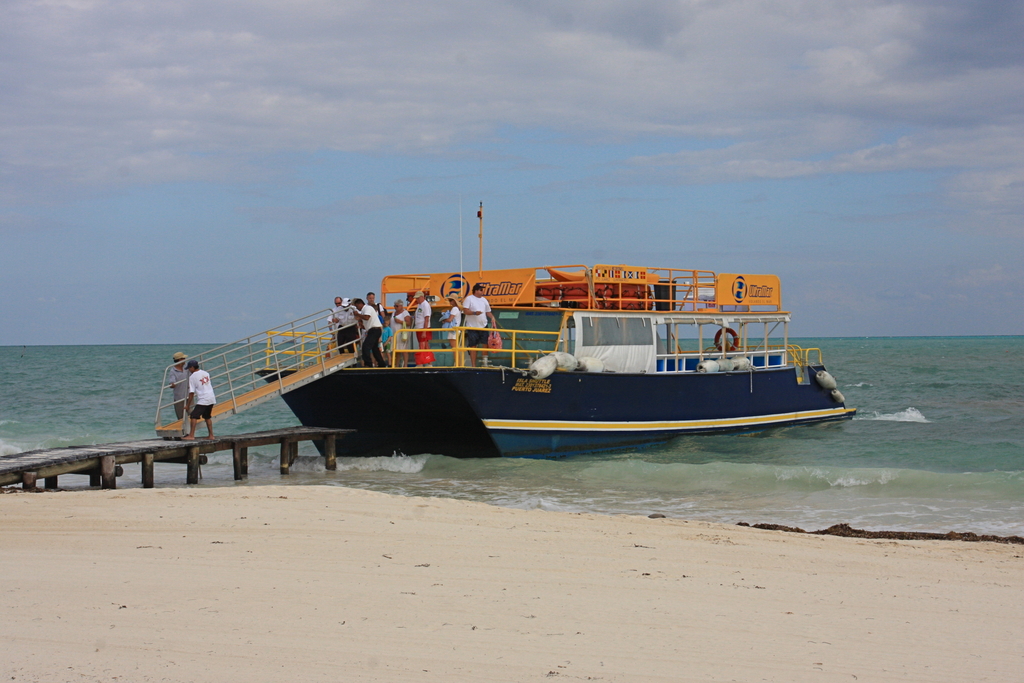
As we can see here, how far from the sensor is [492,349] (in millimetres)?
16406

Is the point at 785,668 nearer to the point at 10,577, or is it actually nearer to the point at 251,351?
the point at 10,577

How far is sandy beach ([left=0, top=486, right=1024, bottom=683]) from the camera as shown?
5.62 metres

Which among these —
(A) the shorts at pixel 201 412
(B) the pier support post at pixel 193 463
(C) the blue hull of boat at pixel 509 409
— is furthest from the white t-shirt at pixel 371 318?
(B) the pier support post at pixel 193 463

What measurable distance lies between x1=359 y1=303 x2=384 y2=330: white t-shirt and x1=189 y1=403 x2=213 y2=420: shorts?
3.09 metres

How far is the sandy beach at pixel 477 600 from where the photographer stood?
5.62 m

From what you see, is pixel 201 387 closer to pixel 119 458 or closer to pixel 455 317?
pixel 119 458

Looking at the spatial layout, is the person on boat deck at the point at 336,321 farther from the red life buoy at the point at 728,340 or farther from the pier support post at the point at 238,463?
the red life buoy at the point at 728,340

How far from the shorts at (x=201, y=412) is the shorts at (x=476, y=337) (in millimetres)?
4824

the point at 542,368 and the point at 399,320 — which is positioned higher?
the point at 399,320

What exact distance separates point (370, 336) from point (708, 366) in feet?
25.2

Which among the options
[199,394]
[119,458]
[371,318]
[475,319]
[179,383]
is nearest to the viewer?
[119,458]

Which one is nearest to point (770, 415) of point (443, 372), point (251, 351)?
point (443, 372)

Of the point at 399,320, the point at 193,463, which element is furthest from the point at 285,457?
the point at 399,320

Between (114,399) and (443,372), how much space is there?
30.5 m
